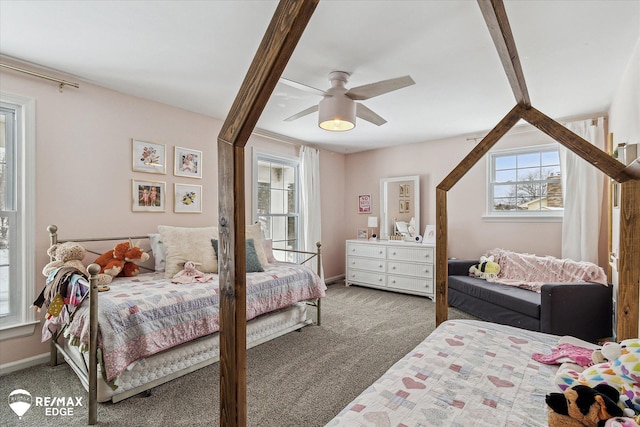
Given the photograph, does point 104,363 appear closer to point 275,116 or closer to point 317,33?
point 317,33

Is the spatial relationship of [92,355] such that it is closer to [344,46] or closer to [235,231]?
[235,231]

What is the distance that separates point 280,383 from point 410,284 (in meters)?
2.91

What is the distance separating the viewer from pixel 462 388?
4.45 ft

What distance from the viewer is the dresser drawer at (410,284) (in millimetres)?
4500

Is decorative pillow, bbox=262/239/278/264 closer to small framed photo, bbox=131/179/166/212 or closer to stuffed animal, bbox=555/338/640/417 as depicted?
small framed photo, bbox=131/179/166/212

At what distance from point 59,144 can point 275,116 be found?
208 cm

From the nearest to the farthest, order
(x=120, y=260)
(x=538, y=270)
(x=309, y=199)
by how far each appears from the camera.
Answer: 1. (x=120, y=260)
2. (x=538, y=270)
3. (x=309, y=199)

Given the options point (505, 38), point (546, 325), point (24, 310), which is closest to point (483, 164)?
point (546, 325)

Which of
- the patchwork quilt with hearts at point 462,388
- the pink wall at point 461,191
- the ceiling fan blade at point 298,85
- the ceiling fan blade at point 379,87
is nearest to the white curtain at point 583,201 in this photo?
the pink wall at point 461,191

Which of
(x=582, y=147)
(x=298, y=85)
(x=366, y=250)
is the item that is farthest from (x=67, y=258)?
(x=366, y=250)

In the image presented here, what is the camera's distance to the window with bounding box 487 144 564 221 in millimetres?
4035

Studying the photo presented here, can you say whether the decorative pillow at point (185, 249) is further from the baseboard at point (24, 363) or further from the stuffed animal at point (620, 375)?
the stuffed animal at point (620, 375)

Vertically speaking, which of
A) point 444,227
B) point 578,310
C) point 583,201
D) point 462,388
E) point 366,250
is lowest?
point 578,310

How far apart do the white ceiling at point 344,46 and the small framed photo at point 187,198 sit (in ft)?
3.05
